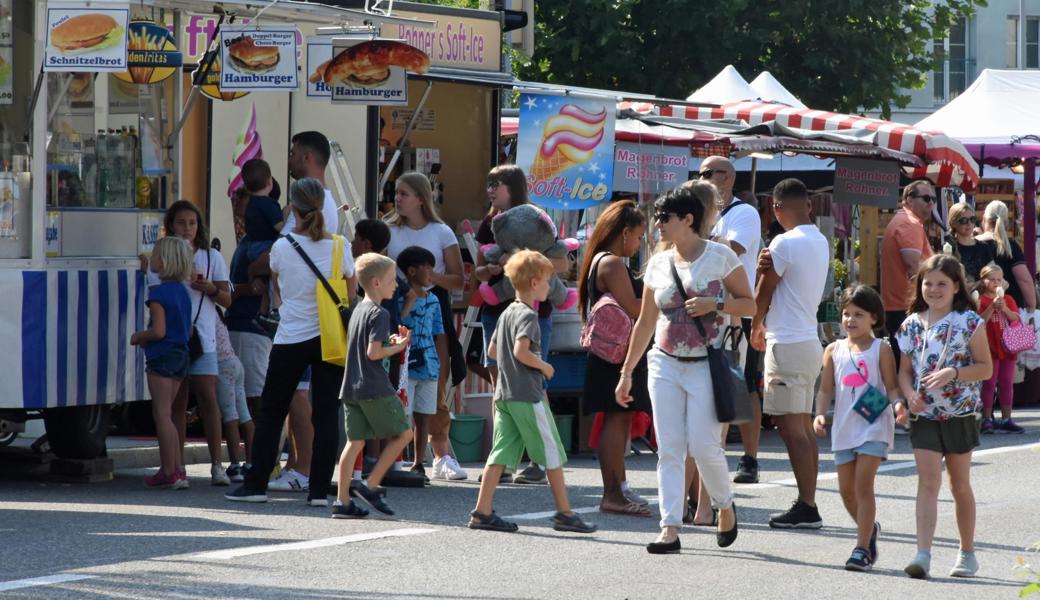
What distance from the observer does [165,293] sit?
405 inches

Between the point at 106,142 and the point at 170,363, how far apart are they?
1764 millimetres

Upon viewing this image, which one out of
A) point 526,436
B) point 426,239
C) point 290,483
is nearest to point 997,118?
point 426,239

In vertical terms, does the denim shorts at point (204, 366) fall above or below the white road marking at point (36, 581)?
above

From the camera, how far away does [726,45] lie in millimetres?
29328

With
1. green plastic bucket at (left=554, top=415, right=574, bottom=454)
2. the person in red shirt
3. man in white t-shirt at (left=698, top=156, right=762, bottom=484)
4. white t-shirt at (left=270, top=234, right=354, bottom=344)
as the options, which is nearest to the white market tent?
the person in red shirt

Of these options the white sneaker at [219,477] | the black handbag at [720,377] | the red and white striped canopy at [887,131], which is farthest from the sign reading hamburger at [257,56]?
the red and white striped canopy at [887,131]

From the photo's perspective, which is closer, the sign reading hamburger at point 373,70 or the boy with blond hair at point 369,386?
the boy with blond hair at point 369,386

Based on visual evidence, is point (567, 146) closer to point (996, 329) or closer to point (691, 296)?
point (996, 329)

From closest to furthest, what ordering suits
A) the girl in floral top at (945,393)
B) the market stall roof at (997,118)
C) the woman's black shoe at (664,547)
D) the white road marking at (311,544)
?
the girl in floral top at (945,393), the white road marking at (311,544), the woman's black shoe at (664,547), the market stall roof at (997,118)

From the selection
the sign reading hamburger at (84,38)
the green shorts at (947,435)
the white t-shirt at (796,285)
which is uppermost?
the sign reading hamburger at (84,38)

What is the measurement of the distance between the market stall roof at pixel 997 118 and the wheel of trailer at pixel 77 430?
1087 centimetres

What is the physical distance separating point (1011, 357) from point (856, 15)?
1565cm

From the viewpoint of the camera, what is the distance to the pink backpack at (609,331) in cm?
958

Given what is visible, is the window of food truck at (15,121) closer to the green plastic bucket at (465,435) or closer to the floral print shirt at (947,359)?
the green plastic bucket at (465,435)
